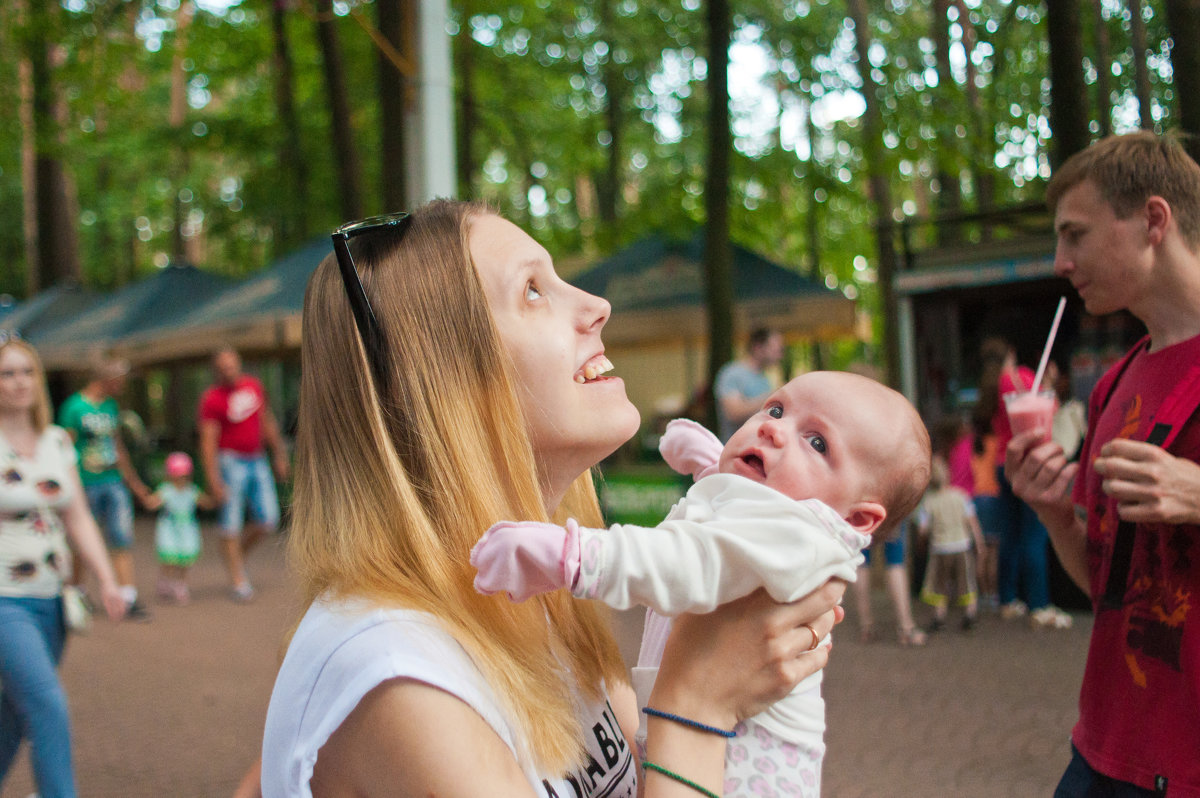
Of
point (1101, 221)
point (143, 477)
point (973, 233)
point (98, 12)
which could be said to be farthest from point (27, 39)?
point (1101, 221)

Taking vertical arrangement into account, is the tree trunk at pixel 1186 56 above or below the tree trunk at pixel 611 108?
below

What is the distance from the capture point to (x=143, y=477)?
56.6ft

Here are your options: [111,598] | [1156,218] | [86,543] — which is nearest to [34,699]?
[111,598]

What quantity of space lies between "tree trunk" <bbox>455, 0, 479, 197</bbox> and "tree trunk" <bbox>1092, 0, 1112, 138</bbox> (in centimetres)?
1187

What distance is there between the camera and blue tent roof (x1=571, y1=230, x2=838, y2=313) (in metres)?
14.0

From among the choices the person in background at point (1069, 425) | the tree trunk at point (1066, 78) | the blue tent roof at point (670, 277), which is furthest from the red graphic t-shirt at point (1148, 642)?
the blue tent roof at point (670, 277)

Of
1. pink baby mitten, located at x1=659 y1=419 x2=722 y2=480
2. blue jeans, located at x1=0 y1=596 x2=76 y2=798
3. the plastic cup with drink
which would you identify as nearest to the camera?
pink baby mitten, located at x1=659 y1=419 x2=722 y2=480

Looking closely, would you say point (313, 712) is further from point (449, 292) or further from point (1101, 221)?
point (1101, 221)

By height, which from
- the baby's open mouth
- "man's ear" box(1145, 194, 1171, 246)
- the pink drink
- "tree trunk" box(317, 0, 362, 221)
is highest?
"tree trunk" box(317, 0, 362, 221)

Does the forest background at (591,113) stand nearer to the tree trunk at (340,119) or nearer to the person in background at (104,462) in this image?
the tree trunk at (340,119)

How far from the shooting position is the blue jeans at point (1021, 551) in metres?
8.12

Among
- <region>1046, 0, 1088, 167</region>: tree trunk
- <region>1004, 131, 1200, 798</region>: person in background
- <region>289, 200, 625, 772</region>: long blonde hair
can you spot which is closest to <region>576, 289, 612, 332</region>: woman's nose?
<region>289, 200, 625, 772</region>: long blonde hair

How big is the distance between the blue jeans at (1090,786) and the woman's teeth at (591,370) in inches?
61.4

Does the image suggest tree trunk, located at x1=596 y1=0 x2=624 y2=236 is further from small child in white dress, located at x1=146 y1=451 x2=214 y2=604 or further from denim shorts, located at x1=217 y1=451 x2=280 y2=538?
small child in white dress, located at x1=146 y1=451 x2=214 y2=604
